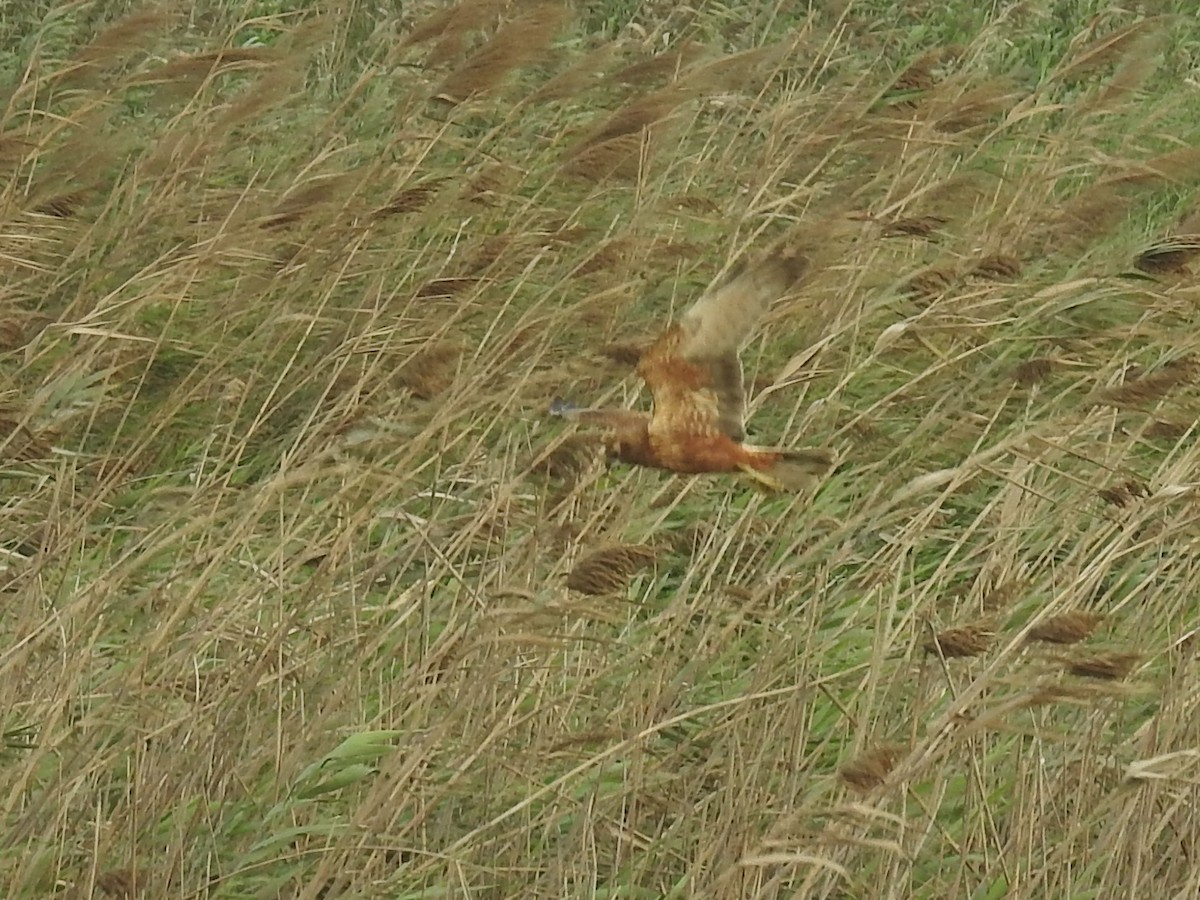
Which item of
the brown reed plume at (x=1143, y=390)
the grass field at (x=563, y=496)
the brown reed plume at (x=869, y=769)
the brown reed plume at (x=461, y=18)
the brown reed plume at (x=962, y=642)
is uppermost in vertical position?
the brown reed plume at (x=962, y=642)

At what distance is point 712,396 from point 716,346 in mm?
69

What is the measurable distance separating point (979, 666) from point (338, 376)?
1164mm

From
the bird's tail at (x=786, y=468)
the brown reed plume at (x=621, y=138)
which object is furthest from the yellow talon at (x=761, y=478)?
the brown reed plume at (x=621, y=138)

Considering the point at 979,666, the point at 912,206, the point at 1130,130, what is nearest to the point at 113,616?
the point at 979,666

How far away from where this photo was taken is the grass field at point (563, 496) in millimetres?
2398

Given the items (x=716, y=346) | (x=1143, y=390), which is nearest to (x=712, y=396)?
(x=716, y=346)

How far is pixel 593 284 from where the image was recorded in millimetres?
3721

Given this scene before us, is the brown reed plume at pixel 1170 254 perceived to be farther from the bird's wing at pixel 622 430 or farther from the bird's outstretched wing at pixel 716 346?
the bird's wing at pixel 622 430

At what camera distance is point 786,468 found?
241 cm

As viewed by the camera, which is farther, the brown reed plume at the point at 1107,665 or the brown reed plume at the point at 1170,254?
the brown reed plume at the point at 1170,254

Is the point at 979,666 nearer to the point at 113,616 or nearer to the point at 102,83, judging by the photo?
the point at 113,616

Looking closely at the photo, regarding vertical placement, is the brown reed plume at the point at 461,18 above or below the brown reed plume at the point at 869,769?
below

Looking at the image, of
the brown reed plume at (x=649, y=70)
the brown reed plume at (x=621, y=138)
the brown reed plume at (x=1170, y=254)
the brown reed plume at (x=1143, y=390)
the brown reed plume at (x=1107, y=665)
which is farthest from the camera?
the brown reed plume at (x=649, y=70)

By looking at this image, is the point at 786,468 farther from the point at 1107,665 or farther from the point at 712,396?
the point at 1107,665
